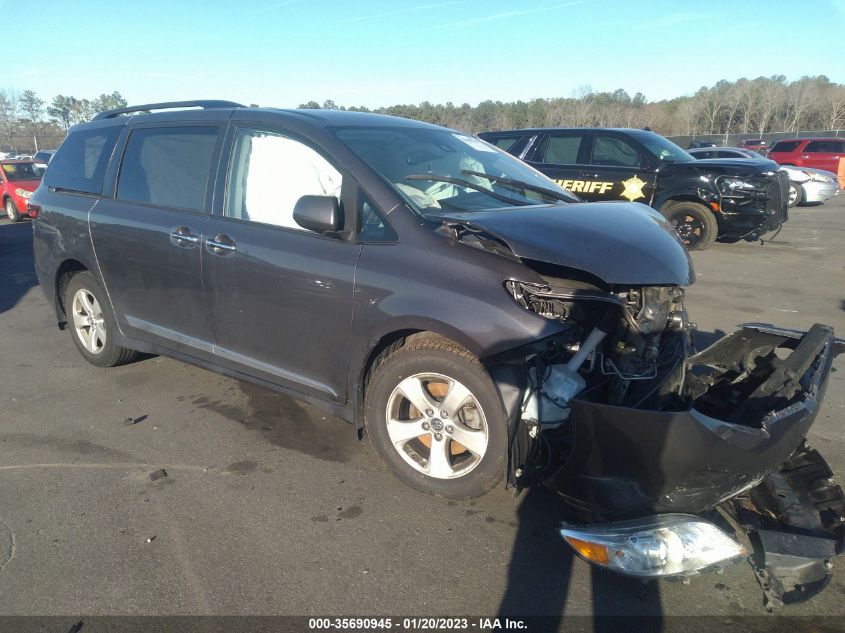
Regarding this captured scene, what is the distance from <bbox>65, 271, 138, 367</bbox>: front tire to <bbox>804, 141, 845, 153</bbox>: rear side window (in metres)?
24.4

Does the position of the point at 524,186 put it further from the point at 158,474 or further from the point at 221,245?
the point at 158,474

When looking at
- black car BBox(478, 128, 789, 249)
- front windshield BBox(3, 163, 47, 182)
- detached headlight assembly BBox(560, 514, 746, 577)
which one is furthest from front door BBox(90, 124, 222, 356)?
front windshield BBox(3, 163, 47, 182)

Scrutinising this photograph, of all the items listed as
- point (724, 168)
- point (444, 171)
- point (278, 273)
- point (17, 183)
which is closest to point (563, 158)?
point (724, 168)

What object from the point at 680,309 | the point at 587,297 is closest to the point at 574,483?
the point at 587,297

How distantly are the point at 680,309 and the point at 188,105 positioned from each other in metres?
3.68

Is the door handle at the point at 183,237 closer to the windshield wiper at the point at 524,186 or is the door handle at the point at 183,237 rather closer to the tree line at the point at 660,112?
the windshield wiper at the point at 524,186

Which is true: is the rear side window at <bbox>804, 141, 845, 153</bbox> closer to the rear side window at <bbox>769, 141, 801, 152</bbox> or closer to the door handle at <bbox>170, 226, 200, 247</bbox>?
the rear side window at <bbox>769, 141, 801, 152</bbox>

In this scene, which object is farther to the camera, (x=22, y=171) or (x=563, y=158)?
(x=22, y=171)

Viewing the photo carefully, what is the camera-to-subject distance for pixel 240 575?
Answer: 103 inches

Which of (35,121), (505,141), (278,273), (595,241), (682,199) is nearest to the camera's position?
(595,241)

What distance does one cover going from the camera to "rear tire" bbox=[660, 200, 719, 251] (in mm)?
9961

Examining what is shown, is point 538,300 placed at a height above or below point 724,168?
below

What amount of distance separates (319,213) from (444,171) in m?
0.95

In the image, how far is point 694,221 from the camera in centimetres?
1015
